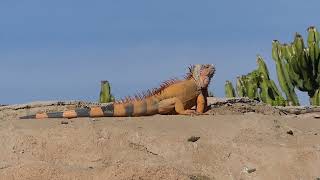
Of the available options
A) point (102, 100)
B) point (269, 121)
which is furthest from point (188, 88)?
point (102, 100)

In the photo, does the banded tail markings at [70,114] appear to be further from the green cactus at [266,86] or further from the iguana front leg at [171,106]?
the green cactus at [266,86]

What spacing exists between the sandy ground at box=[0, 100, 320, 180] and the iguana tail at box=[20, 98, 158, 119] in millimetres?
508

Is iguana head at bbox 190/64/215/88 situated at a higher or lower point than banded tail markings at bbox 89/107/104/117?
higher

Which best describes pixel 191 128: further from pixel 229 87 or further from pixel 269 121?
pixel 229 87

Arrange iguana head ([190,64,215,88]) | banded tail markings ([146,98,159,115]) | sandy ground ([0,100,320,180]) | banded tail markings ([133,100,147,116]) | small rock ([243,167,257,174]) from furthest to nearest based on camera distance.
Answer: iguana head ([190,64,215,88]) → banded tail markings ([146,98,159,115]) → banded tail markings ([133,100,147,116]) → small rock ([243,167,257,174]) → sandy ground ([0,100,320,180])

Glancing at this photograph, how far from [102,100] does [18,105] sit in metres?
4.43

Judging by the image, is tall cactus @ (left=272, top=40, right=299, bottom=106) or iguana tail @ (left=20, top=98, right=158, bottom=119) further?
tall cactus @ (left=272, top=40, right=299, bottom=106)

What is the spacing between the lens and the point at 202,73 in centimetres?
847

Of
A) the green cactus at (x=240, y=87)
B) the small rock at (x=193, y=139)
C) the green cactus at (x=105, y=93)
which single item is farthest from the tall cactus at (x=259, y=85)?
the small rock at (x=193, y=139)

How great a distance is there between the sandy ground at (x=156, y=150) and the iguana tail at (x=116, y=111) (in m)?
0.51

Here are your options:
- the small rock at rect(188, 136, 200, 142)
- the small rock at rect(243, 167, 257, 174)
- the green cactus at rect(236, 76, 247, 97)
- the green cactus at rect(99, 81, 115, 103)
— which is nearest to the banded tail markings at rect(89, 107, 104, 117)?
the small rock at rect(188, 136, 200, 142)

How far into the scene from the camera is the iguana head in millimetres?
8398

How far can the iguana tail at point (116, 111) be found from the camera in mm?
7493

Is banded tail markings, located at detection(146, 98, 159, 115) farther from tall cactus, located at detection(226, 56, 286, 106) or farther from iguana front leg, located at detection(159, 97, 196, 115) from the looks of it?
tall cactus, located at detection(226, 56, 286, 106)
